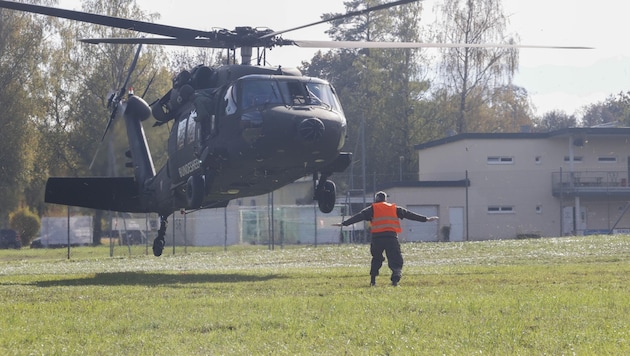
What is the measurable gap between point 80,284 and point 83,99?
39.3m

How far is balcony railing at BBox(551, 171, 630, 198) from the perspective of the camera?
5560 centimetres

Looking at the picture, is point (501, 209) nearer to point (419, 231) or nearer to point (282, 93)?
point (419, 231)

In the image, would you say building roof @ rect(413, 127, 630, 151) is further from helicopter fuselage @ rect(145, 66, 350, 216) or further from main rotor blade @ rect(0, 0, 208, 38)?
main rotor blade @ rect(0, 0, 208, 38)

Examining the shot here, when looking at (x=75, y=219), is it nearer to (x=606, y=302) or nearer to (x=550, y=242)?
(x=550, y=242)

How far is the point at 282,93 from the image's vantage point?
21.0m

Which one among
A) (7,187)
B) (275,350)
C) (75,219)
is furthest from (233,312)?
(75,219)

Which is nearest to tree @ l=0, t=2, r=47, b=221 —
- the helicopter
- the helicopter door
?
the helicopter

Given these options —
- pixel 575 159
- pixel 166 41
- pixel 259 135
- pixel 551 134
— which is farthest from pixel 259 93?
pixel 575 159

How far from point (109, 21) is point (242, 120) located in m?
3.41

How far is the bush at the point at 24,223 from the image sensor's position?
70375 millimetres

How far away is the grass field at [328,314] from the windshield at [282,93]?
3.71 m

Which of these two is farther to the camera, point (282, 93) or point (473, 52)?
point (473, 52)

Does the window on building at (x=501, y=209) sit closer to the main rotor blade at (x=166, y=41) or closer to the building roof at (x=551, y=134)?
the building roof at (x=551, y=134)

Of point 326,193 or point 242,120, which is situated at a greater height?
point 242,120
